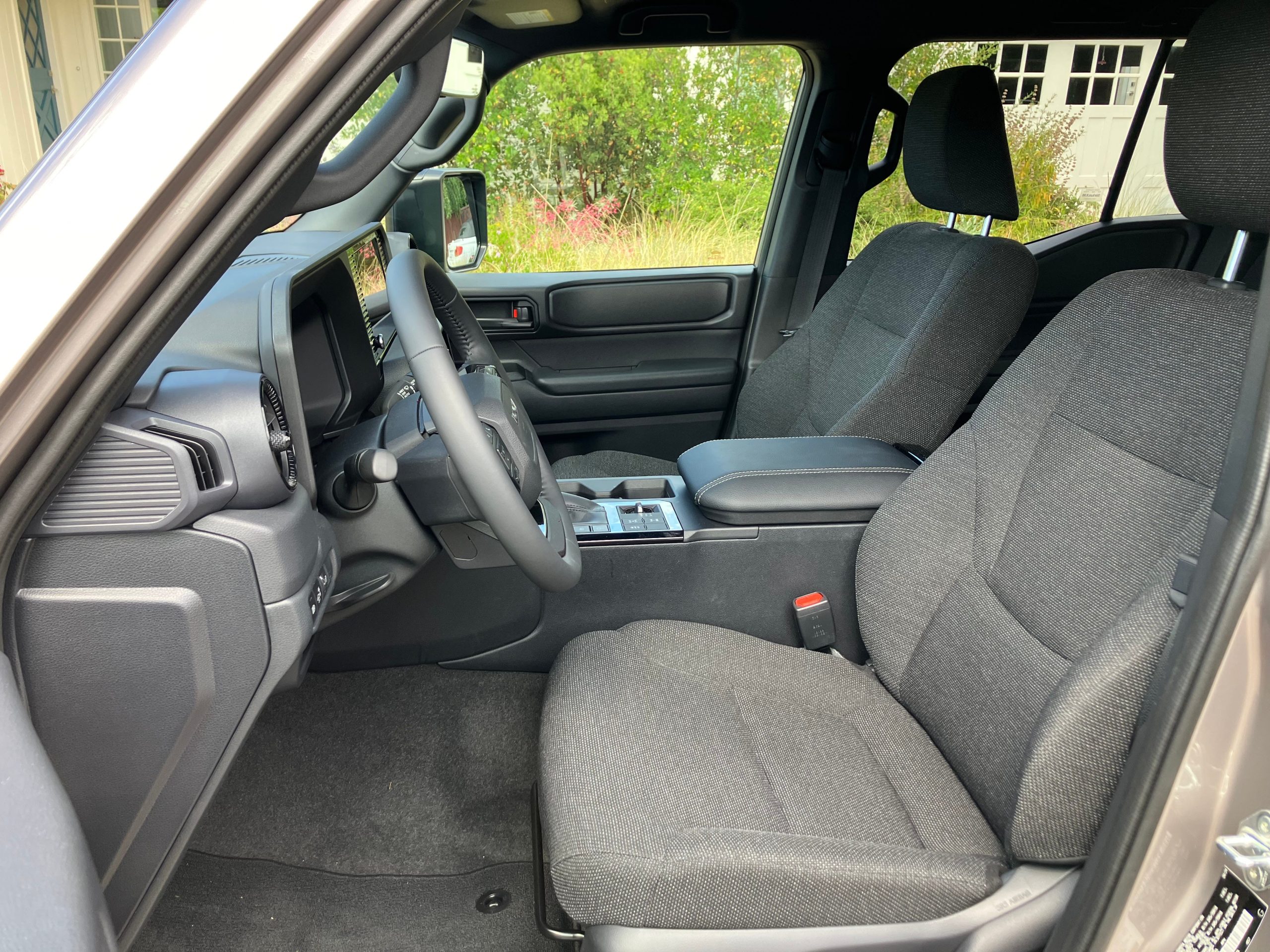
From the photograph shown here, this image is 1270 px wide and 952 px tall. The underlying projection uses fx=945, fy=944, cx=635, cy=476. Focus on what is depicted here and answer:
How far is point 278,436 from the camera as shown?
93 cm

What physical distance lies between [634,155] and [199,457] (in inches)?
119

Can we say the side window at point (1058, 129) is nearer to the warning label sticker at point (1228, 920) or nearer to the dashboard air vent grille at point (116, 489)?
the warning label sticker at point (1228, 920)

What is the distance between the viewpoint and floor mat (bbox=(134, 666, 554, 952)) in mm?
1508

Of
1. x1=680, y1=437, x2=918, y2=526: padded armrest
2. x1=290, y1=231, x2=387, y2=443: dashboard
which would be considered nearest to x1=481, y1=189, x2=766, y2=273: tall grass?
x1=680, y1=437, x2=918, y2=526: padded armrest

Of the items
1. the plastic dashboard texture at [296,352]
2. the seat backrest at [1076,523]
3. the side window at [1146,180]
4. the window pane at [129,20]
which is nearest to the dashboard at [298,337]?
the plastic dashboard texture at [296,352]

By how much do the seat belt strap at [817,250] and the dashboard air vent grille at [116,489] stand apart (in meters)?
2.09

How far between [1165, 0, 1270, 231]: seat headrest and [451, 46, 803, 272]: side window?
5.60 feet

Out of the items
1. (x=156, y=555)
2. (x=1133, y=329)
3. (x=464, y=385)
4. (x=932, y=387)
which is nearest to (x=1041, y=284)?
(x=932, y=387)

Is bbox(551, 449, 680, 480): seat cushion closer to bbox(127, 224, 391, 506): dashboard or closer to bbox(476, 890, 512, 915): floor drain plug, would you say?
bbox(127, 224, 391, 506): dashboard

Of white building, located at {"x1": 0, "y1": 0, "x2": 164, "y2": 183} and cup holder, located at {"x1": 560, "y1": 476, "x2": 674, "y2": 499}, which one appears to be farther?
white building, located at {"x1": 0, "y1": 0, "x2": 164, "y2": 183}

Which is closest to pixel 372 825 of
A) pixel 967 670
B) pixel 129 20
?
pixel 967 670

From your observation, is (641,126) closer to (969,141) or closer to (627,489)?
(969,141)

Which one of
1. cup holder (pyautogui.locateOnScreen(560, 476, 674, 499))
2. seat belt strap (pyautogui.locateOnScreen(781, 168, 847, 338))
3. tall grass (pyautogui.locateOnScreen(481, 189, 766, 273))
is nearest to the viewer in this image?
cup holder (pyautogui.locateOnScreen(560, 476, 674, 499))

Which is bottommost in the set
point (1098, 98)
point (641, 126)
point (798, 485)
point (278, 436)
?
point (798, 485)
